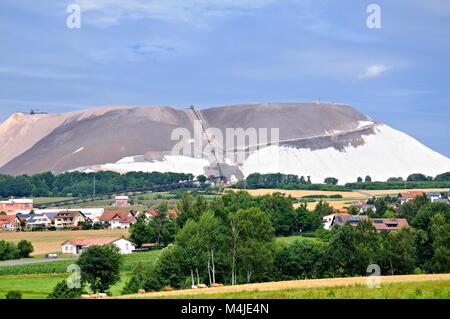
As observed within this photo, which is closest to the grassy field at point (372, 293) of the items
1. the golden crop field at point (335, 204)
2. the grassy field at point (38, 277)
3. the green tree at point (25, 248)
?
the grassy field at point (38, 277)

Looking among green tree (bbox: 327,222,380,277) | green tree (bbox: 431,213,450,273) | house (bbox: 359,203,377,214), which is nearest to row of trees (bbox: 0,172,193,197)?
house (bbox: 359,203,377,214)

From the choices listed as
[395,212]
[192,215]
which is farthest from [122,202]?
[192,215]

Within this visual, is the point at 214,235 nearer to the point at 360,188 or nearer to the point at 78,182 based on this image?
the point at 360,188

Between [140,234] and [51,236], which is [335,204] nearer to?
[140,234]

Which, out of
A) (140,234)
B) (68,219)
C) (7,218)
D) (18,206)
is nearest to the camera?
(140,234)

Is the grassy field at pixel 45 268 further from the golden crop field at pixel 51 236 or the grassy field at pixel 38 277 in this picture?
the golden crop field at pixel 51 236

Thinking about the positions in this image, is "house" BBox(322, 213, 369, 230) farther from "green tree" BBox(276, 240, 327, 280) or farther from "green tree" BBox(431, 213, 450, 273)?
"green tree" BBox(276, 240, 327, 280)

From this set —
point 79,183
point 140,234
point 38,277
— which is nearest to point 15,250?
point 140,234
